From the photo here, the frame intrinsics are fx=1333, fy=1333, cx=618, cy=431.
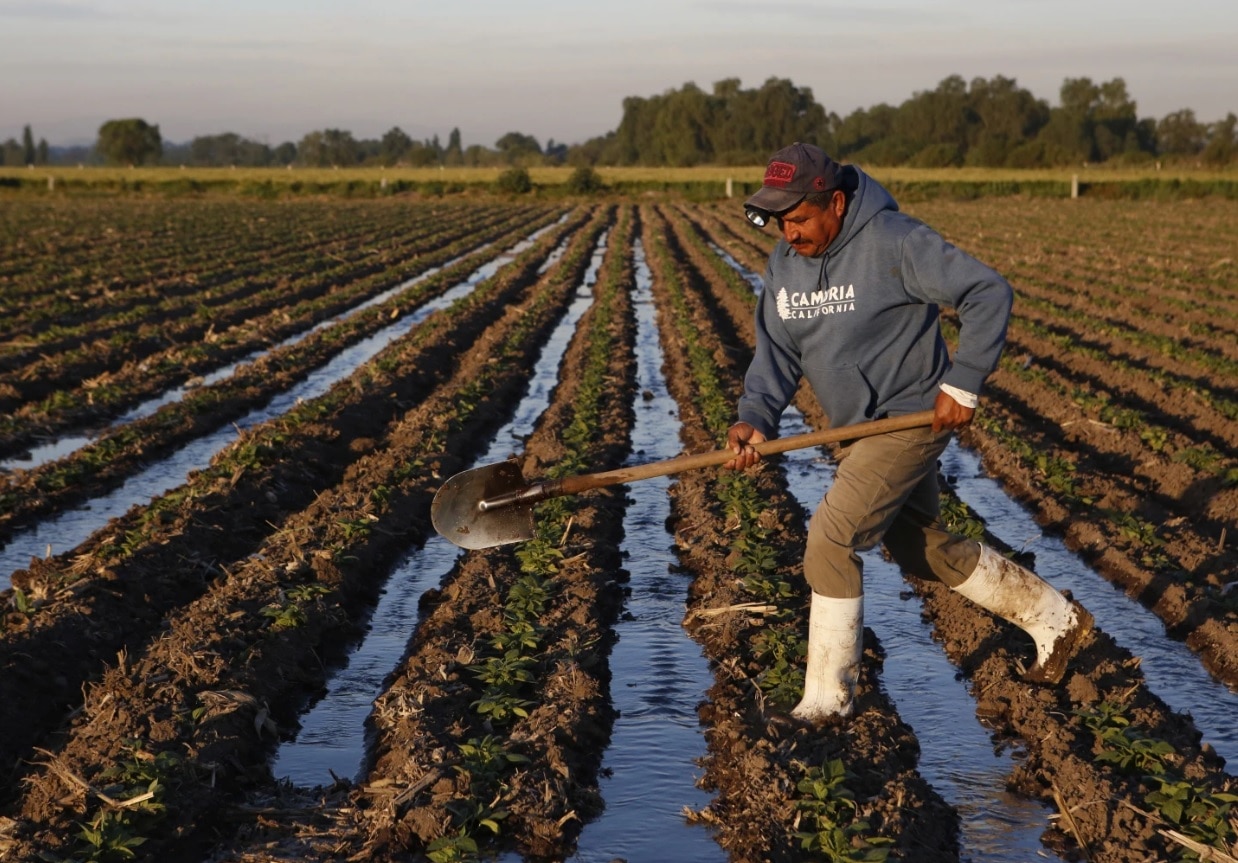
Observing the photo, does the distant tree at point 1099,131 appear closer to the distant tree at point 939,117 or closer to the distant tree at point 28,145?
the distant tree at point 939,117

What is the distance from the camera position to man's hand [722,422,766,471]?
4957 mm

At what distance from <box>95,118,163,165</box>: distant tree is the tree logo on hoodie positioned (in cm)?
11451

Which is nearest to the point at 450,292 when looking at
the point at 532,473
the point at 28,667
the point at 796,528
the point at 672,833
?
the point at 532,473

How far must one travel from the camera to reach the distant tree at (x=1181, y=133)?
106000 mm

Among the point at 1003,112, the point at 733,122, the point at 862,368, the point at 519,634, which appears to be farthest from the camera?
the point at 733,122

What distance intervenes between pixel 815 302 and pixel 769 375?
1.44 feet

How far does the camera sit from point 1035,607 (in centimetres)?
521

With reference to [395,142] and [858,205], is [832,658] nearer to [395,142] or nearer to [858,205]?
[858,205]

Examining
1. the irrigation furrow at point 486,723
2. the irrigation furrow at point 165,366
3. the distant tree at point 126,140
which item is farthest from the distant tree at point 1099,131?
the irrigation furrow at point 486,723

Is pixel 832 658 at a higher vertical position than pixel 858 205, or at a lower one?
lower

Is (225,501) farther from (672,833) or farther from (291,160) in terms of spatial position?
(291,160)

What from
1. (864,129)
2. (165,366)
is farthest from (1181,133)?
(165,366)

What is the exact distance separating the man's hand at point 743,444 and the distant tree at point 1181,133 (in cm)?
11075

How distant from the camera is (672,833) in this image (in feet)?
14.5
